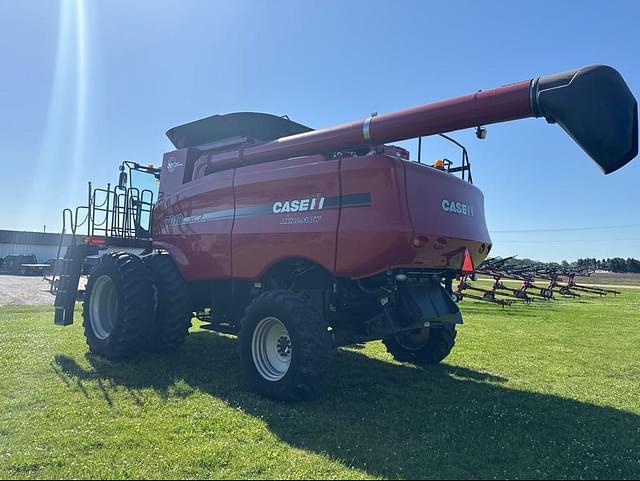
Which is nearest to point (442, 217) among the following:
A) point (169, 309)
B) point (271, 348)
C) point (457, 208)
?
point (457, 208)

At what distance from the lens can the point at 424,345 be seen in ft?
25.3

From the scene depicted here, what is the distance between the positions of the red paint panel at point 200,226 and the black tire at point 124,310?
60 cm

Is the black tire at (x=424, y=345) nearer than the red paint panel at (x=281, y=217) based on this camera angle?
No

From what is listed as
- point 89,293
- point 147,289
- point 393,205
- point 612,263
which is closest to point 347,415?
point 393,205

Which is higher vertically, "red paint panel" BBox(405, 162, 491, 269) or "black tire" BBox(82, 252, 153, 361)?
"red paint panel" BBox(405, 162, 491, 269)

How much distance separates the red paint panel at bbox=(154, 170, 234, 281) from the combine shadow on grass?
146 centimetres

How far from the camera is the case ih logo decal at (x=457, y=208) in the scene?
19.1 ft

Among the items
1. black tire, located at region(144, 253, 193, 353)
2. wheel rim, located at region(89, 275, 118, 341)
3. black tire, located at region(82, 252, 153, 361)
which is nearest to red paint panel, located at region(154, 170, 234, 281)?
black tire, located at region(144, 253, 193, 353)

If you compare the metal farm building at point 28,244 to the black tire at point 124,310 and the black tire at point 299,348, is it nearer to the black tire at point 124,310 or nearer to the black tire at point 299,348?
the black tire at point 124,310

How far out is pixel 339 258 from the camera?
542 cm

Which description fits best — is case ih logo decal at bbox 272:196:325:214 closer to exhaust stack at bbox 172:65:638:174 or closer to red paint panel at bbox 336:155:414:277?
red paint panel at bbox 336:155:414:277

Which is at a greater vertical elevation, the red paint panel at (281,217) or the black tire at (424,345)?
the red paint panel at (281,217)

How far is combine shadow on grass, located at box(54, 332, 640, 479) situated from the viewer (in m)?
3.96

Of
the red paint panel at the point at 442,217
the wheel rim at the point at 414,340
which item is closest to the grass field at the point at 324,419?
the wheel rim at the point at 414,340
